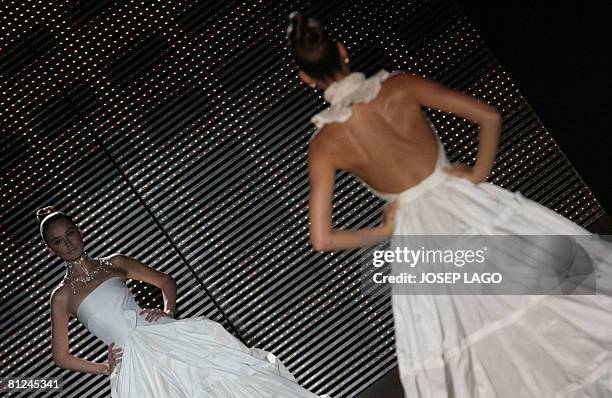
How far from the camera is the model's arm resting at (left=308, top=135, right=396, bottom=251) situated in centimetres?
266

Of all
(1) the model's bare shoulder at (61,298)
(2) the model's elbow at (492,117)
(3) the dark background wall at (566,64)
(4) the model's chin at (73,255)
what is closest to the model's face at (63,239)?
(4) the model's chin at (73,255)

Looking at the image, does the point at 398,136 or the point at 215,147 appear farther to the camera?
the point at 215,147

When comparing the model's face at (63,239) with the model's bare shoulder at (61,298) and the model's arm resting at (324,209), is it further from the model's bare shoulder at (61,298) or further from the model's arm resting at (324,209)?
the model's arm resting at (324,209)

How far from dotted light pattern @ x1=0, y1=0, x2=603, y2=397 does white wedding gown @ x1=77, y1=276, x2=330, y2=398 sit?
927mm

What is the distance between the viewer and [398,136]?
8.50ft

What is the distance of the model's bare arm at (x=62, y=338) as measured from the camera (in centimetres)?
414

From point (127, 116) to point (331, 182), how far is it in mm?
2538

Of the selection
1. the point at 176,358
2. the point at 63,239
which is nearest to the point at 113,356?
the point at 176,358

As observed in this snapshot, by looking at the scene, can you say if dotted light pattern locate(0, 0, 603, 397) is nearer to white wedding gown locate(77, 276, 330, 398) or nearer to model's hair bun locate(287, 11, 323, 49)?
white wedding gown locate(77, 276, 330, 398)

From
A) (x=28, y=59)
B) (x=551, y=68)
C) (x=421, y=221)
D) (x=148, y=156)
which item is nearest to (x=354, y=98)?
(x=421, y=221)

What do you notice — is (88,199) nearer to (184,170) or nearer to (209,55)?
(184,170)

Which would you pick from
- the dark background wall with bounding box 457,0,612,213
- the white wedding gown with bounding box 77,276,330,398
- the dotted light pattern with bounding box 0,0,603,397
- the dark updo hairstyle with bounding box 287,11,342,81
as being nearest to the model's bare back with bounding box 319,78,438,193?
the dark updo hairstyle with bounding box 287,11,342,81

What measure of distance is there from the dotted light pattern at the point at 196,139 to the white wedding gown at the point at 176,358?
0.93m

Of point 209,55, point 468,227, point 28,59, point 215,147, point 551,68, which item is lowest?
point 468,227
